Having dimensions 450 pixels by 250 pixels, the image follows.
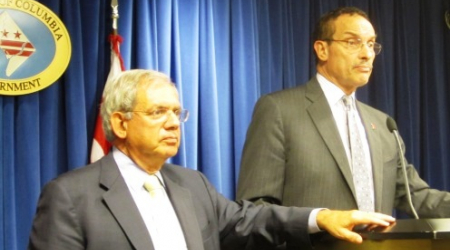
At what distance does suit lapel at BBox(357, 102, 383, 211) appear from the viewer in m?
2.32

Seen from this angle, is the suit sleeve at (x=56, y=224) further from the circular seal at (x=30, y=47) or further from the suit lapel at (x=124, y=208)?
the circular seal at (x=30, y=47)

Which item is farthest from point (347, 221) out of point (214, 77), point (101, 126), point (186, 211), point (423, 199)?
point (214, 77)

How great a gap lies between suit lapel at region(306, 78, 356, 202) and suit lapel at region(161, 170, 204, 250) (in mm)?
636

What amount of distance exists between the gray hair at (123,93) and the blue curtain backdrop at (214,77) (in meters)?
1.12

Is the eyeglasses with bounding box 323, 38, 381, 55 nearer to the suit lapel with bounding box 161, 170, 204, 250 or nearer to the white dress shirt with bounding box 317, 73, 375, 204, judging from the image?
the white dress shirt with bounding box 317, 73, 375, 204

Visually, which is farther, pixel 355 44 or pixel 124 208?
pixel 355 44

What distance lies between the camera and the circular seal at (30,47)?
279 centimetres

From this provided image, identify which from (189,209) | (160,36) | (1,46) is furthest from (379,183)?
(1,46)

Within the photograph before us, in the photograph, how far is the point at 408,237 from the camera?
147 cm

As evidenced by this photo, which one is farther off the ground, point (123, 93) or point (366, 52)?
point (366, 52)

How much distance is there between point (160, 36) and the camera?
324cm

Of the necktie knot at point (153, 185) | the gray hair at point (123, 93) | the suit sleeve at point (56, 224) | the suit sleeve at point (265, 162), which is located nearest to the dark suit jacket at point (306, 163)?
the suit sleeve at point (265, 162)

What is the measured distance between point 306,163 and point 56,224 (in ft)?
3.31

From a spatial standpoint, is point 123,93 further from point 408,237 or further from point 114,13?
point 114,13
